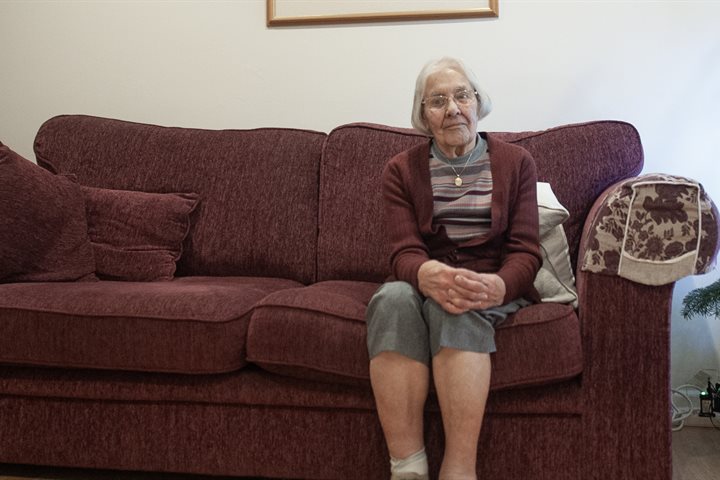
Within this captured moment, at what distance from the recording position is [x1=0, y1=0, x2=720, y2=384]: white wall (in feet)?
7.70

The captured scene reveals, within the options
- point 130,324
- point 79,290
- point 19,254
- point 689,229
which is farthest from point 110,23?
point 689,229

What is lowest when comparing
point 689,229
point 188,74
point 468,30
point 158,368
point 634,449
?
point 634,449

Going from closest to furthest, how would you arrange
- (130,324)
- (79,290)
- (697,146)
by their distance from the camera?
(130,324)
(79,290)
(697,146)

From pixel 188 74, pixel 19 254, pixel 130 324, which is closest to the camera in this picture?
pixel 130 324

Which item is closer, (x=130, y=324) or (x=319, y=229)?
(x=130, y=324)

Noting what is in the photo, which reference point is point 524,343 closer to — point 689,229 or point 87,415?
point 689,229

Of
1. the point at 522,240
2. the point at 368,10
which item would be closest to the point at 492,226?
the point at 522,240

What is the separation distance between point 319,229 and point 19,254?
0.89 metres

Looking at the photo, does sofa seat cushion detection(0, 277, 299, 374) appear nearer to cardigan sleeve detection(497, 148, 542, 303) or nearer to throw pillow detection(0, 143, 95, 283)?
throw pillow detection(0, 143, 95, 283)

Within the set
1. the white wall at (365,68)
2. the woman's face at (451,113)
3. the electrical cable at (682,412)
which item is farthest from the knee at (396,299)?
the electrical cable at (682,412)

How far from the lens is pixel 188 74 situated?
2.64 m

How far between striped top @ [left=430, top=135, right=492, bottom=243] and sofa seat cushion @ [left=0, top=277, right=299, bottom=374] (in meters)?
0.56

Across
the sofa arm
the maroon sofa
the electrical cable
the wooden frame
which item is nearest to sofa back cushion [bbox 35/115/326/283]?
the maroon sofa

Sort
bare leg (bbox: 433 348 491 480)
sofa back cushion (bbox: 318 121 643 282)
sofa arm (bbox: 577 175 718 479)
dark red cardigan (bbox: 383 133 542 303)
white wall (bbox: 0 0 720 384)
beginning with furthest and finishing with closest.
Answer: white wall (bbox: 0 0 720 384), sofa back cushion (bbox: 318 121 643 282), dark red cardigan (bbox: 383 133 542 303), sofa arm (bbox: 577 175 718 479), bare leg (bbox: 433 348 491 480)
